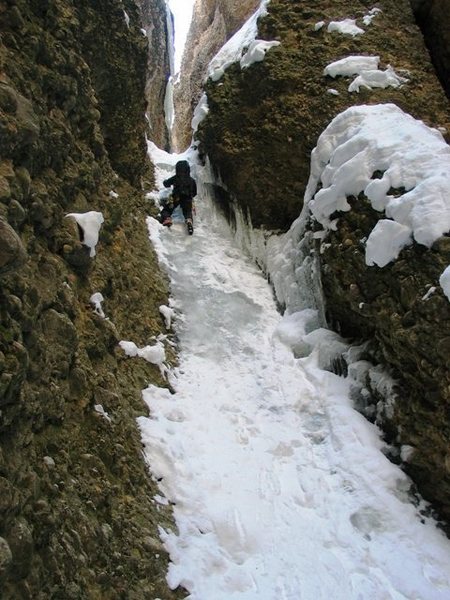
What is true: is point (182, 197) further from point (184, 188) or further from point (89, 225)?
point (89, 225)

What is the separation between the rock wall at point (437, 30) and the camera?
10.6m

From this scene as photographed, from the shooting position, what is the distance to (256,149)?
10.2m

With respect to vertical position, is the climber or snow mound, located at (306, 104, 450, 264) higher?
snow mound, located at (306, 104, 450, 264)

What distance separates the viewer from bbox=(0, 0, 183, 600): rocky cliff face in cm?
288

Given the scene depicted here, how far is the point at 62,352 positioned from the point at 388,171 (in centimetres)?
430

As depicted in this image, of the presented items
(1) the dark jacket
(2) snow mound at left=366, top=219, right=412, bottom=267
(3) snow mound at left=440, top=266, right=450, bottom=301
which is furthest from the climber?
(3) snow mound at left=440, top=266, right=450, bottom=301

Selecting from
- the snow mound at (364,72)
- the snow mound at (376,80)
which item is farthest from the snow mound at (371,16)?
the snow mound at (376,80)

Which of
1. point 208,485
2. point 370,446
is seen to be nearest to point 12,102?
point 208,485

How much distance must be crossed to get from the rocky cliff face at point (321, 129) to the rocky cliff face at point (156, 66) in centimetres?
1034

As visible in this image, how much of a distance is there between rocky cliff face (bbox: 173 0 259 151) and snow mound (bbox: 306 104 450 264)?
1672cm

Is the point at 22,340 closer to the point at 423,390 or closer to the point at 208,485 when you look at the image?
the point at 208,485

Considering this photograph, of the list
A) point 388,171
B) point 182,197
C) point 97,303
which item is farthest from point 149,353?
point 182,197

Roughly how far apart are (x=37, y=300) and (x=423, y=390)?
376 cm

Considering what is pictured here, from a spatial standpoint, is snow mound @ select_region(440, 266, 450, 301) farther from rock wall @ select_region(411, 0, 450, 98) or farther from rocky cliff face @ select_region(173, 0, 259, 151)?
rocky cliff face @ select_region(173, 0, 259, 151)
